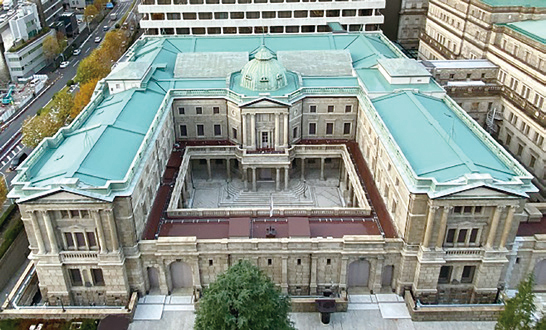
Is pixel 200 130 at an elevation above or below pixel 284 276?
above

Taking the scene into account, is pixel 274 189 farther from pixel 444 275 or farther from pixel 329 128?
pixel 444 275

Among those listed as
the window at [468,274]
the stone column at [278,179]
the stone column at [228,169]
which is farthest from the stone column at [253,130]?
the window at [468,274]

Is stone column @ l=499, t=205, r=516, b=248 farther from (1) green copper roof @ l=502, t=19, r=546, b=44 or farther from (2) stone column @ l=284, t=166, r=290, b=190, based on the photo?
(1) green copper roof @ l=502, t=19, r=546, b=44

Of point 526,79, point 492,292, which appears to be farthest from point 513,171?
point 526,79

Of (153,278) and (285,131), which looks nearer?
(153,278)

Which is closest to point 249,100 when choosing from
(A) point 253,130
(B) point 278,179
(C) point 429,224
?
(A) point 253,130

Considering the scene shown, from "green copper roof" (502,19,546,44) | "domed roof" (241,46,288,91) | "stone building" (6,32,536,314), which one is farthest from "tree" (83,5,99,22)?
"green copper roof" (502,19,546,44)

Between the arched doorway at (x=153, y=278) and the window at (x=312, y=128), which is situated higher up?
the window at (x=312, y=128)

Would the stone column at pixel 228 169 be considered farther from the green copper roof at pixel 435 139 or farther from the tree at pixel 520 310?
the tree at pixel 520 310
